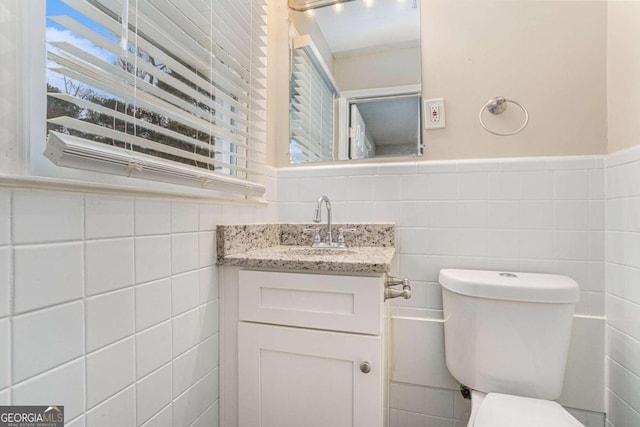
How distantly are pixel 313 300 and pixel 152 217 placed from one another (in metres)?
0.49

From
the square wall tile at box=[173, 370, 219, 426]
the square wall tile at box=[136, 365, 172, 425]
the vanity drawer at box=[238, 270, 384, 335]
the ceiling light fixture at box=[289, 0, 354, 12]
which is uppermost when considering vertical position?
the ceiling light fixture at box=[289, 0, 354, 12]

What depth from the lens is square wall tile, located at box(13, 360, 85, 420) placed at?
0.51 meters

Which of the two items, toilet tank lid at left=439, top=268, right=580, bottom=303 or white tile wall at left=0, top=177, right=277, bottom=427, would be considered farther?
toilet tank lid at left=439, top=268, right=580, bottom=303

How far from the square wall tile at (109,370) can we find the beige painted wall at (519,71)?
1.22 meters

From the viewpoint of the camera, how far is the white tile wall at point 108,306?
502mm

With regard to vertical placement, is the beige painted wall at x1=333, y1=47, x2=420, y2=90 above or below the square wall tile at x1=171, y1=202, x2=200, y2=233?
above

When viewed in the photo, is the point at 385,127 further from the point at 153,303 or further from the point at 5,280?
the point at 5,280

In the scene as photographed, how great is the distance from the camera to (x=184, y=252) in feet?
2.80

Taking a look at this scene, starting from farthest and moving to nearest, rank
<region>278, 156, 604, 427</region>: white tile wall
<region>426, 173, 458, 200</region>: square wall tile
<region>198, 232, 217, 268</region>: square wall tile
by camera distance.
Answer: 1. <region>426, 173, 458, 200</region>: square wall tile
2. <region>278, 156, 604, 427</region>: white tile wall
3. <region>198, 232, 217, 268</region>: square wall tile

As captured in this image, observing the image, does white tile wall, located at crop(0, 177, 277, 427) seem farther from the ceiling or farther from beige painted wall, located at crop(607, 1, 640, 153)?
beige painted wall, located at crop(607, 1, 640, 153)

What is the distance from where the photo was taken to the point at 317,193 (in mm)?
1411

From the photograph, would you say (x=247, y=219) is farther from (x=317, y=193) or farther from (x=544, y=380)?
(x=544, y=380)

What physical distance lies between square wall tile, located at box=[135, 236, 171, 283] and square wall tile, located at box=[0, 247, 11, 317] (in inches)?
9.1

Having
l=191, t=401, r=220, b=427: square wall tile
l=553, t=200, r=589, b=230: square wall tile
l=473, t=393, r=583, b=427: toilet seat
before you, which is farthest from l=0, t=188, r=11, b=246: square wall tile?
l=553, t=200, r=589, b=230: square wall tile
